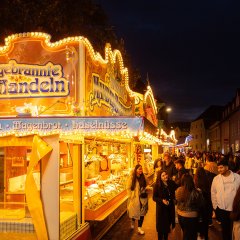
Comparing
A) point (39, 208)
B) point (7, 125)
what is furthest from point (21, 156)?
point (39, 208)

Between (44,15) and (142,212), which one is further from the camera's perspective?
(44,15)

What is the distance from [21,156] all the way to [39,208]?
2890mm

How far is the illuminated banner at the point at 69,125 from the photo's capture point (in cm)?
766

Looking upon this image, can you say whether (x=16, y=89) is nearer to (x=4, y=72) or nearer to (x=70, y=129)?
(x=4, y=72)

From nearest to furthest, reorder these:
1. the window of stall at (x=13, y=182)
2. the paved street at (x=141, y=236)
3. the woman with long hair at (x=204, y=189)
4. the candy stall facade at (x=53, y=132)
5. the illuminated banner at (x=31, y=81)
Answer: the candy stall facade at (x=53, y=132), the window of stall at (x=13, y=182), the woman with long hair at (x=204, y=189), the illuminated banner at (x=31, y=81), the paved street at (x=141, y=236)

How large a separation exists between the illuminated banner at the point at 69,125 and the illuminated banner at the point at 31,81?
80.3 inches

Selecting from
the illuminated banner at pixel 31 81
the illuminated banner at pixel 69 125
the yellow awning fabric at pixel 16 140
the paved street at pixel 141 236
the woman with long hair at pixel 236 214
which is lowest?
the paved street at pixel 141 236

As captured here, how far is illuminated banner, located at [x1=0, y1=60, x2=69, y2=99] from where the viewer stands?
9.68m

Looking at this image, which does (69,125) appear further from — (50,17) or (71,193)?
(50,17)

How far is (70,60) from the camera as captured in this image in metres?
9.71

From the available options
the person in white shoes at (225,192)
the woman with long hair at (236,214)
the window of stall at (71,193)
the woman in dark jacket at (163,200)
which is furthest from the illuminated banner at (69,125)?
the woman with long hair at (236,214)

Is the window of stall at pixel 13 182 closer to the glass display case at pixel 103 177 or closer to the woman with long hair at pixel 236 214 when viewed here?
the glass display case at pixel 103 177

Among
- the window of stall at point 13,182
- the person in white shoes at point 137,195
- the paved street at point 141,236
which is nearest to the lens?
the window of stall at point 13,182

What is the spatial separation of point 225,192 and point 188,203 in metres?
1.27
